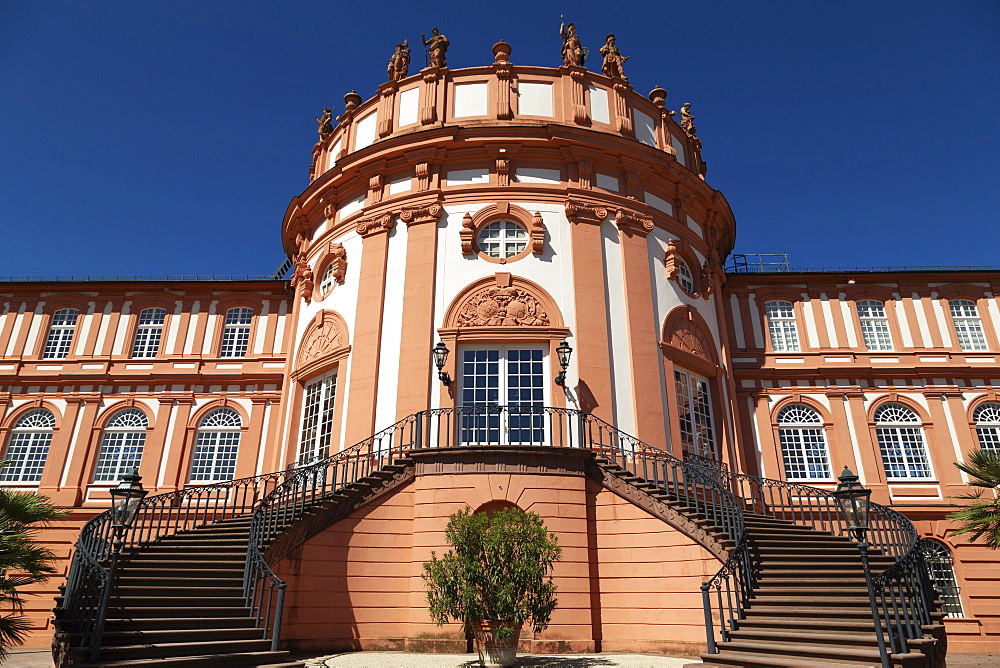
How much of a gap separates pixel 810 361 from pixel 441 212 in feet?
41.4

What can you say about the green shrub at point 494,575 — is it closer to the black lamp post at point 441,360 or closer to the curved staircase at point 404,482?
the curved staircase at point 404,482

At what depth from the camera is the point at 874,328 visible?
22.9m

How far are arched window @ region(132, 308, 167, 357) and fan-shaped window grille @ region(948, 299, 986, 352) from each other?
85.1 feet

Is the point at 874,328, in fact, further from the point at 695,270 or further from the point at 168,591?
the point at 168,591

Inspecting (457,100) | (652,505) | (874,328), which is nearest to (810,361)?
(874,328)

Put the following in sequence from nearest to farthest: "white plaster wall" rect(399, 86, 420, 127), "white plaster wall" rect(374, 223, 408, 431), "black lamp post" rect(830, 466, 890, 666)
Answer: "black lamp post" rect(830, 466, 890, 666) < "white plaster wall" rect(374, 223, 408, 431) < "white plaster wall" rect(399, 86, 420, 127)

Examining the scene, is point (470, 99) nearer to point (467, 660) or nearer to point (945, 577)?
point (467, 660)

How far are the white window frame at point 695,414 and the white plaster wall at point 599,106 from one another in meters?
7.24

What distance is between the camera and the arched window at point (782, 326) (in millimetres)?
22625

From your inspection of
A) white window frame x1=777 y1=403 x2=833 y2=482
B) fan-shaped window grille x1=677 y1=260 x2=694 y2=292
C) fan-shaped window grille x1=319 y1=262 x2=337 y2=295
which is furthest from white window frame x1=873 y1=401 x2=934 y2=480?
fan-shaped window grille x1=319 y1=262 x2=337 y2=295

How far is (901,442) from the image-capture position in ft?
69.2

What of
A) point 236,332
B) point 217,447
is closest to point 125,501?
point 217,447

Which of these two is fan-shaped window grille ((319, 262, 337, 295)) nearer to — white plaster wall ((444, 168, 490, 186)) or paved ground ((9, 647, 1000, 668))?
white plaster wall ((444, 168, 490, 186))

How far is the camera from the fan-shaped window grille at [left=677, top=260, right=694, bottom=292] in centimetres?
1941
